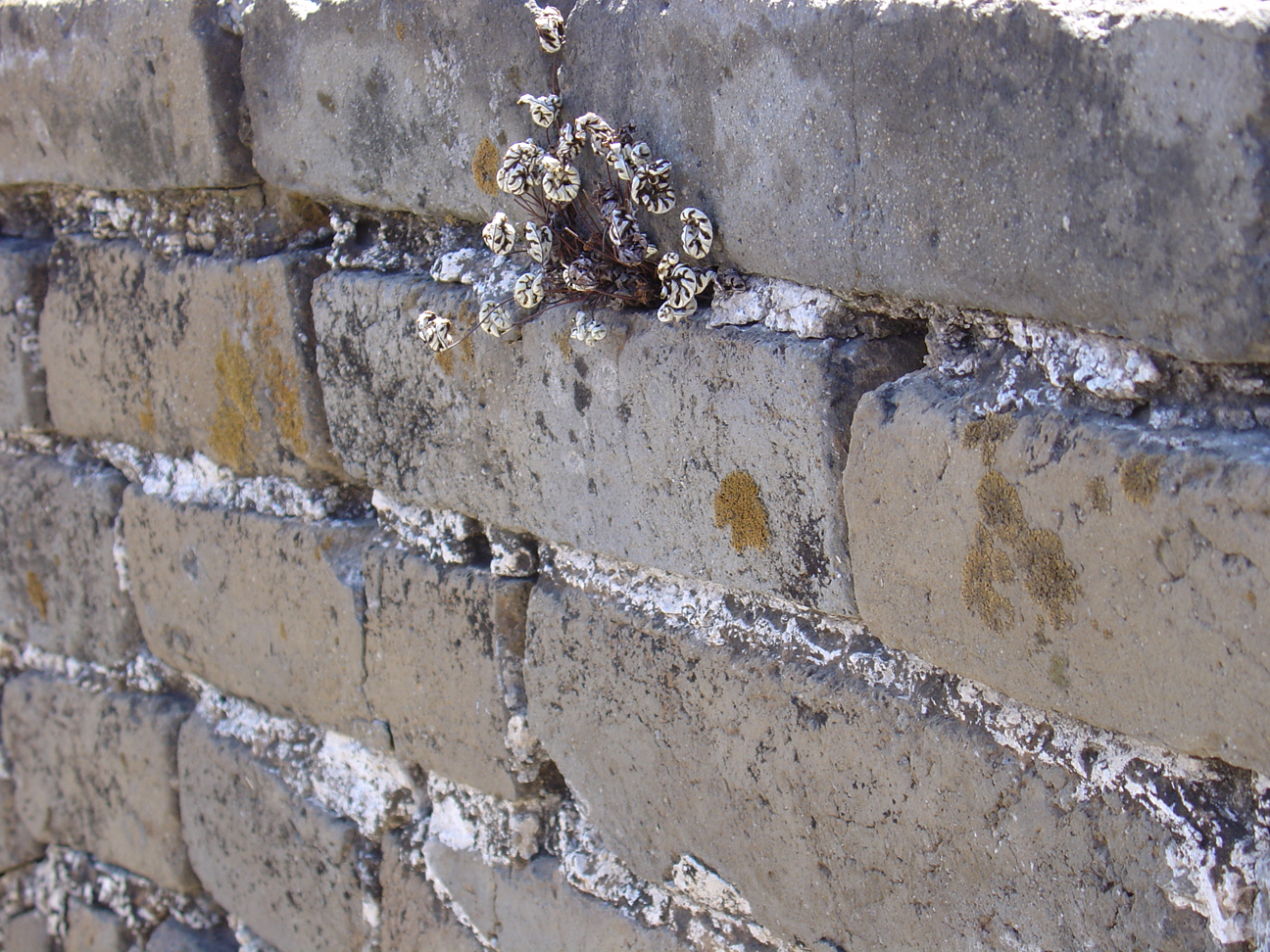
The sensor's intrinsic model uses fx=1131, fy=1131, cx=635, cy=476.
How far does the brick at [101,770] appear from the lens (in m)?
2.30

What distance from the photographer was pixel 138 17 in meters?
1.84

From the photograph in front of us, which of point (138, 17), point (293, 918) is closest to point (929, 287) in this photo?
point (138, 17)

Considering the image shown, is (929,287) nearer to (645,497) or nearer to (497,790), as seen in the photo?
(645,497)

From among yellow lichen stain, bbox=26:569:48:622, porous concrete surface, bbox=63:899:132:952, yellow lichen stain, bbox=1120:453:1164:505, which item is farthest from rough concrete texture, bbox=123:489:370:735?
yellow lichen stain, bbox=1120:453:1164:505

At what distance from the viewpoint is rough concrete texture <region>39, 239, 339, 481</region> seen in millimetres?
1807

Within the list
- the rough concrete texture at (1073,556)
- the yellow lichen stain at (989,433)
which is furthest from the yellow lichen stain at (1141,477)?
the yellow lichen stain at (989,433)

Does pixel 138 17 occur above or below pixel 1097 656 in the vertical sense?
above

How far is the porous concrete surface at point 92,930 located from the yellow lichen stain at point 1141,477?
2.37 m

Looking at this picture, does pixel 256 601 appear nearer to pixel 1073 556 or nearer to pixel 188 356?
pixel 188 356

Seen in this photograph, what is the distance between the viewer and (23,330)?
2.29 m

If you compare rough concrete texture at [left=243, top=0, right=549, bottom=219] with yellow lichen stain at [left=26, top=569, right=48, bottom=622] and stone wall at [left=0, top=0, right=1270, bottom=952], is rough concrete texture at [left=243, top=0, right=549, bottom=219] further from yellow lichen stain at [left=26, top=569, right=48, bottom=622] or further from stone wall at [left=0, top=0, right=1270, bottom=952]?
yellow lichen stain at [left=26, top=569, right=48, bottom=622]

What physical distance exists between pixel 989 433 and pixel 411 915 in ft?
4.35

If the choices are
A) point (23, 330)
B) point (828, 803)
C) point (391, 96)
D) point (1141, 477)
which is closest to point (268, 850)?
→ point (23, 330)

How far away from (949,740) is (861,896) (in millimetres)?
241
